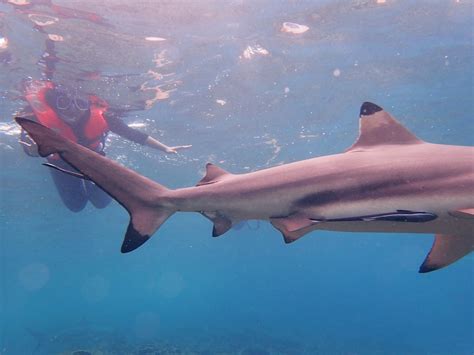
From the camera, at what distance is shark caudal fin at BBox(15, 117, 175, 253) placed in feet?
12.8

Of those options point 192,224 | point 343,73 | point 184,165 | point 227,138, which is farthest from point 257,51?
point 192,224

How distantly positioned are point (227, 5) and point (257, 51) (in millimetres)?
3187

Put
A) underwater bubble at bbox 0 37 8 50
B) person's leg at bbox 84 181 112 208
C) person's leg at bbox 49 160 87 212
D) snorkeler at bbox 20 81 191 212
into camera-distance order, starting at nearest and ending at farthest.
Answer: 1. snorkeler at bbox 20 81 191 212
2. person's leg at bbox 49 160 87 212
3. person's leg at bbox 84 181 112 208
4. underwater bubble at bbox 0 37 8 50

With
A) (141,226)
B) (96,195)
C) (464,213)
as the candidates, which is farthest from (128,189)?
(96,195)

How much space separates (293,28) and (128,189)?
40.8ft

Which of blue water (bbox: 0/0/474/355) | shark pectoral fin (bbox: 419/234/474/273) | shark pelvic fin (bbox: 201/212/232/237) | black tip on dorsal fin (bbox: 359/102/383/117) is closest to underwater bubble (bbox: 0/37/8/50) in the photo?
blue water (bbox: 0/0/474/355)

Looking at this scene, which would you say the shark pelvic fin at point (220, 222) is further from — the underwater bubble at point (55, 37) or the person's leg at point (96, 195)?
the underwater bubble at point (55, 37)

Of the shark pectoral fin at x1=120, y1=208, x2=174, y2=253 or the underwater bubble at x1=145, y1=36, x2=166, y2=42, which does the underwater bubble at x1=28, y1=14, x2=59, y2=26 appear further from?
the shark pectoral fin at x1=120, y1=208, x2=174, y2=253

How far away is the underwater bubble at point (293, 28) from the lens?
1450 cm

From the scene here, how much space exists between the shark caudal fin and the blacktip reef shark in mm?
10

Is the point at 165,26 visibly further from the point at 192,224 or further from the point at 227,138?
the point at 192,224

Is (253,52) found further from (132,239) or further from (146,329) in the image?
(146,329)

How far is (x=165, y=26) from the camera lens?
13.7 m

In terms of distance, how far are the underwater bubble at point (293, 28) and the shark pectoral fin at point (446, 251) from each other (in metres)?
11.7
